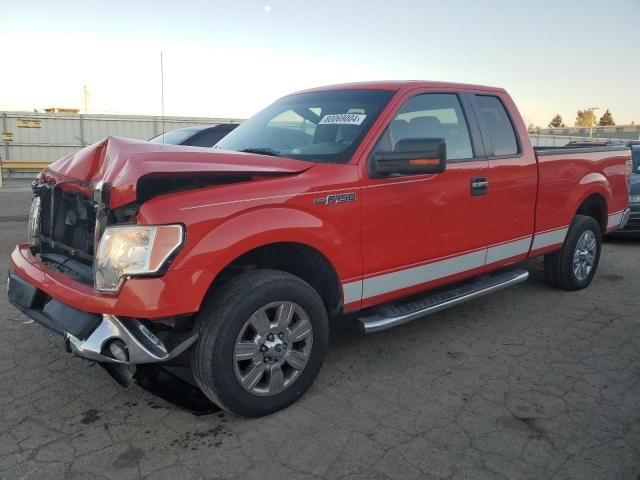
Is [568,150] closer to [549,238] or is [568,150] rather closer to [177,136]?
[549,238]

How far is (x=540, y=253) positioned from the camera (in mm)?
4945

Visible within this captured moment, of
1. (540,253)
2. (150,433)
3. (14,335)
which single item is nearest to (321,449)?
(150,433)

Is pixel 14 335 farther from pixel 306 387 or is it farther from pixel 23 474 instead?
pixel 306 387

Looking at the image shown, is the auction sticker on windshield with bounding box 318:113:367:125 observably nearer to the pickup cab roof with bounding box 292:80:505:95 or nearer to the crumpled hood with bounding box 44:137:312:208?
the pickup cab roof with bounding box 292:80:505:95

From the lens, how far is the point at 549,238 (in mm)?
4957

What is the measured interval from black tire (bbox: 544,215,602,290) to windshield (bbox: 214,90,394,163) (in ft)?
8.99

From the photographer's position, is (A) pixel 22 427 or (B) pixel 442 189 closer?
(A) pixel 22 427

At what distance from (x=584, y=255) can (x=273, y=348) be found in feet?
13.0

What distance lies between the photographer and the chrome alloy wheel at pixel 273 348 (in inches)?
113

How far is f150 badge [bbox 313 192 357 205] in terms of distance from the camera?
121 inches

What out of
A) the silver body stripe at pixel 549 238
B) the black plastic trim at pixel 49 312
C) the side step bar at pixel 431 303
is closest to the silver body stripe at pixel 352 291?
the side step bar at pixel 431 303

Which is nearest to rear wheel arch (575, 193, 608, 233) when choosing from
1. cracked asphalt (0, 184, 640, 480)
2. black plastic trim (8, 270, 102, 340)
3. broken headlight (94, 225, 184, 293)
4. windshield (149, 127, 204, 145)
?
cracked asphalt (0, 184, 640, 480)

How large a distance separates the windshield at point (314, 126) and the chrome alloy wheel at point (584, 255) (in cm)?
296

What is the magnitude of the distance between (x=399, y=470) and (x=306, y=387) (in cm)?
82
